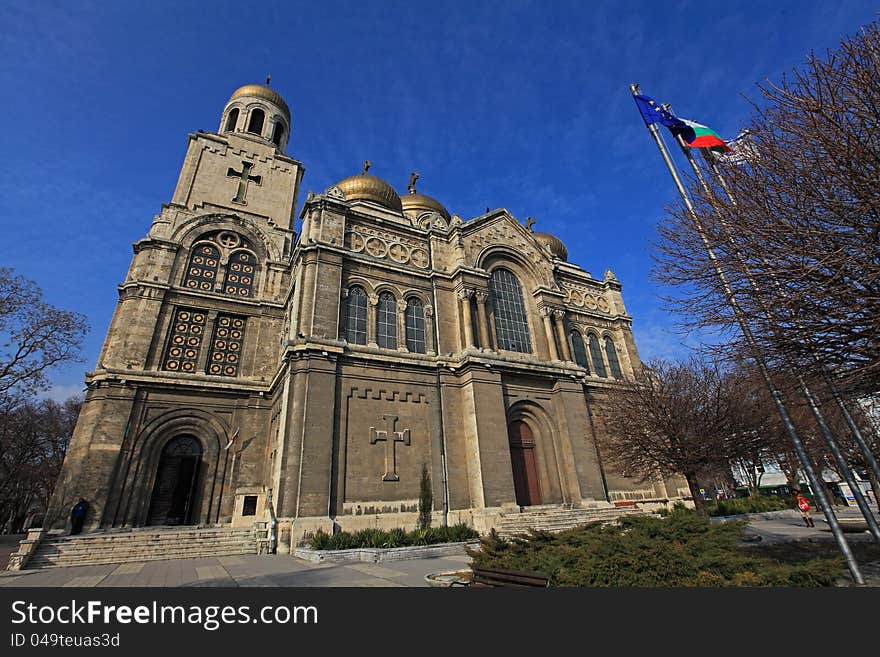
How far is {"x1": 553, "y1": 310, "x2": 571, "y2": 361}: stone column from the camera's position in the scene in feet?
77.7

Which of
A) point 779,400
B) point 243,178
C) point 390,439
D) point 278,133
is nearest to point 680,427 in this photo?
point 779,400

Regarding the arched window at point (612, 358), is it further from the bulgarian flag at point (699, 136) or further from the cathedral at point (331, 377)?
the bulgarian flag at point (699, 136)

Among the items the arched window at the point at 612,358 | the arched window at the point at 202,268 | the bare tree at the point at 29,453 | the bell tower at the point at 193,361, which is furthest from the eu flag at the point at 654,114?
the bare tree at the point at 29,453

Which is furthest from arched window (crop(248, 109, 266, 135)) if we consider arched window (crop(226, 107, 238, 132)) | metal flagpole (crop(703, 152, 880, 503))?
metal flagpole (crop(703, 152, 880, 503))

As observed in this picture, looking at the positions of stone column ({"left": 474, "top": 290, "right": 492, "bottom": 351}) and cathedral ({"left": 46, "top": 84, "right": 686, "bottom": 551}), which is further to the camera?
stone column ({"left": 474, "top": 290, "right": 492, "bottom": 351})

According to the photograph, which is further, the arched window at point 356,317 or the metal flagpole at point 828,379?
the arched window at point 356,317

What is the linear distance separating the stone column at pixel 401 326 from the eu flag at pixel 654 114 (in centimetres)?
1299

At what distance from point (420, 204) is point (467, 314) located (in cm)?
1375

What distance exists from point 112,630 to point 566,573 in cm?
629

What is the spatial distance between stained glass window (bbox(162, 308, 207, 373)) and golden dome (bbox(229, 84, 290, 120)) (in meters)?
19.6

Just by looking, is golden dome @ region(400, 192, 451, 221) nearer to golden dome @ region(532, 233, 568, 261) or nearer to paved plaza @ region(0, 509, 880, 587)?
golden dome @ region(532, 233, 568, 261)

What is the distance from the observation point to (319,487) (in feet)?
50.2

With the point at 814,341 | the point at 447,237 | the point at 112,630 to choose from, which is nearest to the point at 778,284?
the point at 814,341

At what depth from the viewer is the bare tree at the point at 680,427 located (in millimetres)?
17562
